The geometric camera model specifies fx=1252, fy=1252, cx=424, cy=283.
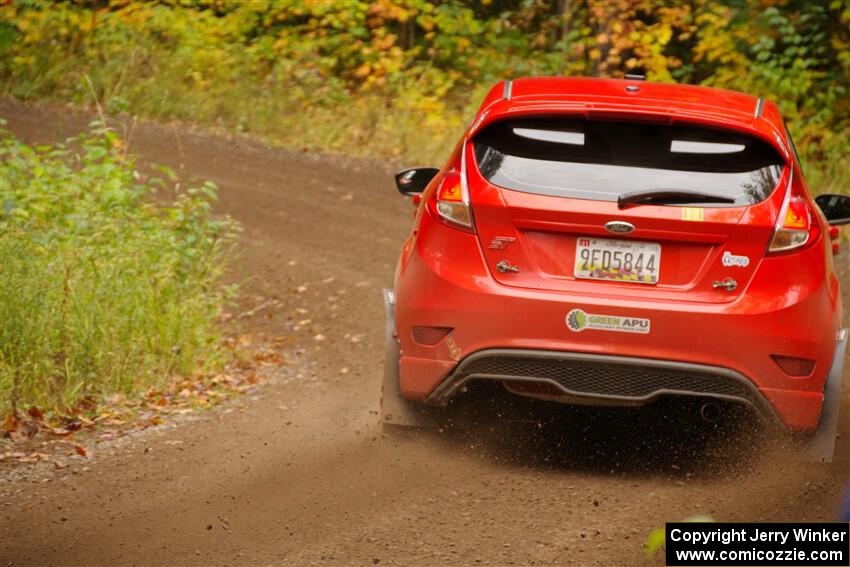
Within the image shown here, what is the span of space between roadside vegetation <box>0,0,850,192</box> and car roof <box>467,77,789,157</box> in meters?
10.9

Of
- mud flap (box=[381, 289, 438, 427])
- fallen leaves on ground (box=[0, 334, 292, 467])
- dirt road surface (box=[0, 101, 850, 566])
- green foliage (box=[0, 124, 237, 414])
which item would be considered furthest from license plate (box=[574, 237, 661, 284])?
green foliage (box=[0, 124, 237, 414])

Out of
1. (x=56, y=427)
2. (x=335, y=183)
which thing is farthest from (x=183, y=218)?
(x=335, y=183)

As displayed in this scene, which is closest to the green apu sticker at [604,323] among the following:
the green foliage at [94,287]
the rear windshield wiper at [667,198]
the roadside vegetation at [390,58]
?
the rear windshield wiper at [667,198]

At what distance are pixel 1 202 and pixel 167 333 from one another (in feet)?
5.88

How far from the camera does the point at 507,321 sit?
17.7ft

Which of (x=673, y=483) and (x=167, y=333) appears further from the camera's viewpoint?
(x=167, y=333)

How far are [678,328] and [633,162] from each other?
75 cm

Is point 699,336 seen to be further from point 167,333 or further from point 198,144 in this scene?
point 198,144

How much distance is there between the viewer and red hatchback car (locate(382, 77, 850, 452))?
17.3ft

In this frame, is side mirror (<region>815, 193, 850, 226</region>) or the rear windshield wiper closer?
the rear windshield wiper

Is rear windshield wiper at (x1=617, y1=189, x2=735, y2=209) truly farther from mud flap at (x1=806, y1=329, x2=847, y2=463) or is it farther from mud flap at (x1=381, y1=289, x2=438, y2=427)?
mud flap at (x1=381, y1=289, x2=438, y2=427)

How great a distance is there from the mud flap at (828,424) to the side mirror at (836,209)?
954 mm

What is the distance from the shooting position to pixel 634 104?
5.50 metres

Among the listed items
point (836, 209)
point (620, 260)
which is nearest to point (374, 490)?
point (620, 260)
